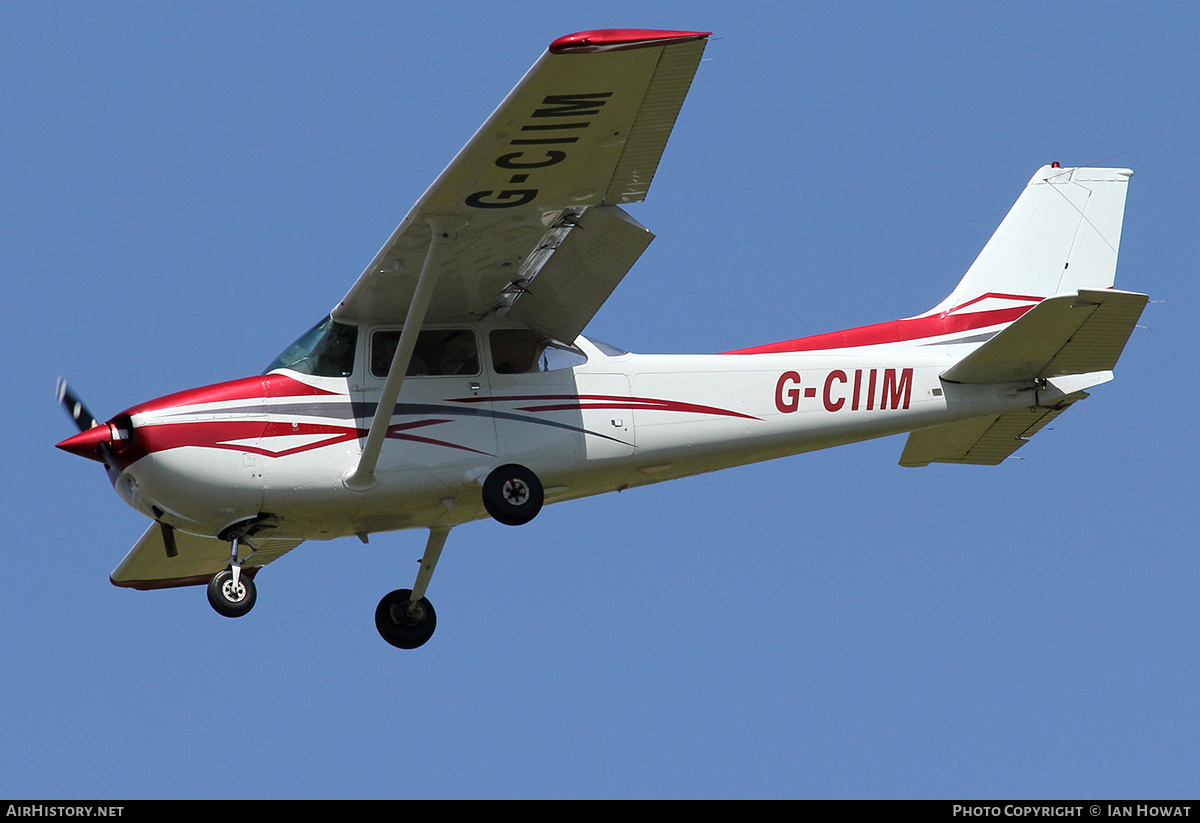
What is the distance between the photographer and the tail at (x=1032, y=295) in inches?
506

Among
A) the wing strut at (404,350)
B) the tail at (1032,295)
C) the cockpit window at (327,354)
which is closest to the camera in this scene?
the wing strut at (404,350)

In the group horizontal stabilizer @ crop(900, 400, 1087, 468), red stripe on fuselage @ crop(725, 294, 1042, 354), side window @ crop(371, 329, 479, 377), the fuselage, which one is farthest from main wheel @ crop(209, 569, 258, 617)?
horizontal stabilizer @ crop(900, 400, 1087, 468)

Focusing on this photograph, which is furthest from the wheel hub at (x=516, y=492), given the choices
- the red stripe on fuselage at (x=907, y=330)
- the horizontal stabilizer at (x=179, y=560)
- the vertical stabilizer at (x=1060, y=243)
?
the vertical stabilizer at (x=1060, y=243)

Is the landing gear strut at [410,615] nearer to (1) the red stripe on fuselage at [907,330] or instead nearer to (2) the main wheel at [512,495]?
(2) the main wheel at [512,495]

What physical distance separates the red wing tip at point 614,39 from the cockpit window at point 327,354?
3.34 m

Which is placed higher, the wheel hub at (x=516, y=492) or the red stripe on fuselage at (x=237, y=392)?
the red stripe on fuselage at (x=237, y=392)

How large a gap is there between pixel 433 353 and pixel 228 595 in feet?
7.56

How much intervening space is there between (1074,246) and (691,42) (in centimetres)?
588

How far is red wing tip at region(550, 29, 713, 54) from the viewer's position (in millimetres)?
9320

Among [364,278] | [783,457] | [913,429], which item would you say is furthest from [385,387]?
[913,429]

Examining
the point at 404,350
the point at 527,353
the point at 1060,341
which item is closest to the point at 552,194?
the point at 404,350

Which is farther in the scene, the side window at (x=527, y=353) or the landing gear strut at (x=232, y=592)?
the side window at (x=527, y=353)
